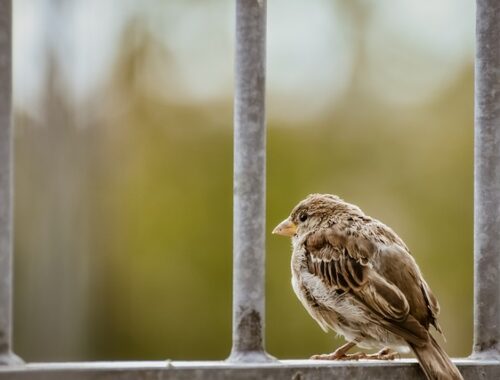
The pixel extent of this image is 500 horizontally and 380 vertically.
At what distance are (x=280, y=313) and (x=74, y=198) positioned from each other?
31.9 ft

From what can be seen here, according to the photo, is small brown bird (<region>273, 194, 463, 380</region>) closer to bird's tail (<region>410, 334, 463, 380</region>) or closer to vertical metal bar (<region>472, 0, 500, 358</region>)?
bird's tail (<region>410, 334, 463, 380</region>)

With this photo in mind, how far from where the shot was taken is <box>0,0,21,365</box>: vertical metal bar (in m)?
1.64

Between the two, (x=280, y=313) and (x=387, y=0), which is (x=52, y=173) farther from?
(x=387, y=0)

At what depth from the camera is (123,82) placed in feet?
35.0

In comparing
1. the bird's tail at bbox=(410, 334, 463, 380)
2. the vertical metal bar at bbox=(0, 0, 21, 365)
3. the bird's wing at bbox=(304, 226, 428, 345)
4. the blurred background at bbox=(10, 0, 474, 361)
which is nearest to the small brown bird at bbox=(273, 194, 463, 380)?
the bird's wing at bbox=(304, 226, 428, 345)

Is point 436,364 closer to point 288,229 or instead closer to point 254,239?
point 254,239

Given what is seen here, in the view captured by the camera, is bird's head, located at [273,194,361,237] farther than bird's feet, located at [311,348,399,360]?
Yes

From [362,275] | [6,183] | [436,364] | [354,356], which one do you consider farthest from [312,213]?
[6,183]

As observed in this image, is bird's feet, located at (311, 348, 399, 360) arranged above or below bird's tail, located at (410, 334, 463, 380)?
below

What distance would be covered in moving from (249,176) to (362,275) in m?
1.48

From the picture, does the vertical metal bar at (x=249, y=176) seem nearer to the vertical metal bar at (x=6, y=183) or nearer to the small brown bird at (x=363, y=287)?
the vertical metal bar at (x=6, y=183)

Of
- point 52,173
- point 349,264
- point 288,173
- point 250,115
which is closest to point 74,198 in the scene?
point 52,173

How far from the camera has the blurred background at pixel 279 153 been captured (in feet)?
34.6

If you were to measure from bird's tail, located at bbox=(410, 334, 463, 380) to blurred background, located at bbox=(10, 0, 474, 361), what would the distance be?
19.3ft
